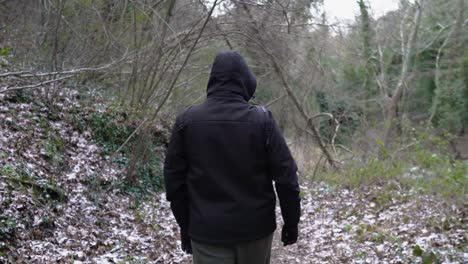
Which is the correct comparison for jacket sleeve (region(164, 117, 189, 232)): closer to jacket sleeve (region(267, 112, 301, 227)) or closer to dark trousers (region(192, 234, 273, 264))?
dark trousers (region(192, 234, 273, 264))

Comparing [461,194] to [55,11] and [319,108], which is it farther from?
[319,108]

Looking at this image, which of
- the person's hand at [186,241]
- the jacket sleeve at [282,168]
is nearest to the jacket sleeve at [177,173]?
the person's hand at [186,241]

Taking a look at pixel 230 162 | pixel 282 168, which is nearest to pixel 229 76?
pixel 230 162

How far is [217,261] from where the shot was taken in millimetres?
2717

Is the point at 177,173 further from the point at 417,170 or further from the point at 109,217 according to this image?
the point at 417,170

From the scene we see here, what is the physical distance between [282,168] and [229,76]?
666 millimetres

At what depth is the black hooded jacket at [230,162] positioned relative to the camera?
2658mm

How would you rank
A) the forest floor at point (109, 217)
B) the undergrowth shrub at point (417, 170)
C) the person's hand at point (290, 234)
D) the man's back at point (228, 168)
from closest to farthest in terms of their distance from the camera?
1. the man's back at point (228, 168)
2. the person's hand at point (290, 234)
3. the forest floor at point (109, 217)
4. the undergrowth shrub at point (417, 170)

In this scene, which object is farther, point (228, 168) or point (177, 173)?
point (177, 173)

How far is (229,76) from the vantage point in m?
2.78

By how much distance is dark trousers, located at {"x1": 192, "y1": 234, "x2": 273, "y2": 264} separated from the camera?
8.89 ft

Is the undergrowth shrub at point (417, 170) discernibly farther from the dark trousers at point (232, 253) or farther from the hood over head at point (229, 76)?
the hood over head at point (229, 76)

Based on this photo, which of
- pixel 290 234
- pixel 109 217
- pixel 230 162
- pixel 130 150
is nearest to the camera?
pixel 230 162

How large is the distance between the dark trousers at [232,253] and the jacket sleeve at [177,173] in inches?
10.0
